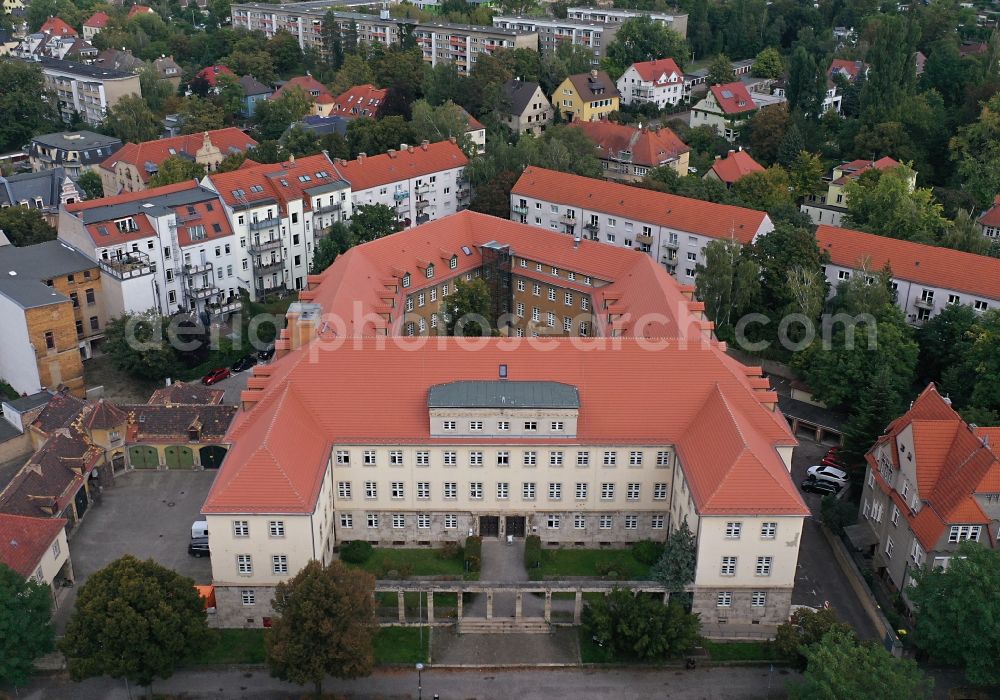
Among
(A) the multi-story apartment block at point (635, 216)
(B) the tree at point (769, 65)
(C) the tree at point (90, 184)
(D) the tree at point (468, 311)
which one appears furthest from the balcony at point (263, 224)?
(B) the tree at point (769, 65)

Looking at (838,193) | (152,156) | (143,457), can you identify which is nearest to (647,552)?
(143,457)

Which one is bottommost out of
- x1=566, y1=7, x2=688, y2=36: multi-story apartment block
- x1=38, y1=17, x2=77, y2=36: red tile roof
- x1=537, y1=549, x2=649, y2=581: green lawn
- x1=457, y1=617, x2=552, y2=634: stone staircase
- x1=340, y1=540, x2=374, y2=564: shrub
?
x1=457, y1=617, x2=552, y2=634: stone staircase

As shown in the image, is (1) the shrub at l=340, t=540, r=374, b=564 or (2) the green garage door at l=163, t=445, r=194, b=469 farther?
(2) the green garage door at l=163, t=445, r=194, b=469

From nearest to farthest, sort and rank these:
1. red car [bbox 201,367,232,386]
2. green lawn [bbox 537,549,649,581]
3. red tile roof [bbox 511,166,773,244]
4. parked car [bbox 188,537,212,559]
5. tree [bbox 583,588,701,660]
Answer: tree [bbox 583,588,701,660] < green lawn [bbox 537,549,649,581] < parked car [bbox 188,537,212,559] < red car [bbox 201,367,232,386] < red tile roof [bbox 511,166,773,244]

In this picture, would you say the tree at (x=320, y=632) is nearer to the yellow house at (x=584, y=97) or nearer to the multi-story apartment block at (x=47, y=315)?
the multi-story apartment block at (x=47, y=315)

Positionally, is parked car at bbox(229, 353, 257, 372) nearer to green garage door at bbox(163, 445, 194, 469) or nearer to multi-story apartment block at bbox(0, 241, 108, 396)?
multi-story apartment block at bbox(0, 241, 108, 396)

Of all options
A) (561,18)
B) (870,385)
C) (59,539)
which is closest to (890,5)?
(561,18)

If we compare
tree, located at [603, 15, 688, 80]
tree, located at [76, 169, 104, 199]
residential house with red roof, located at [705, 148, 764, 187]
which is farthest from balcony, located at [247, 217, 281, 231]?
tree, located at [603, 15, 688, 80]

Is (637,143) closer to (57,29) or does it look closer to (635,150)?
(635,150)

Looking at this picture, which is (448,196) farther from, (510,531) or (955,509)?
(955,509)
